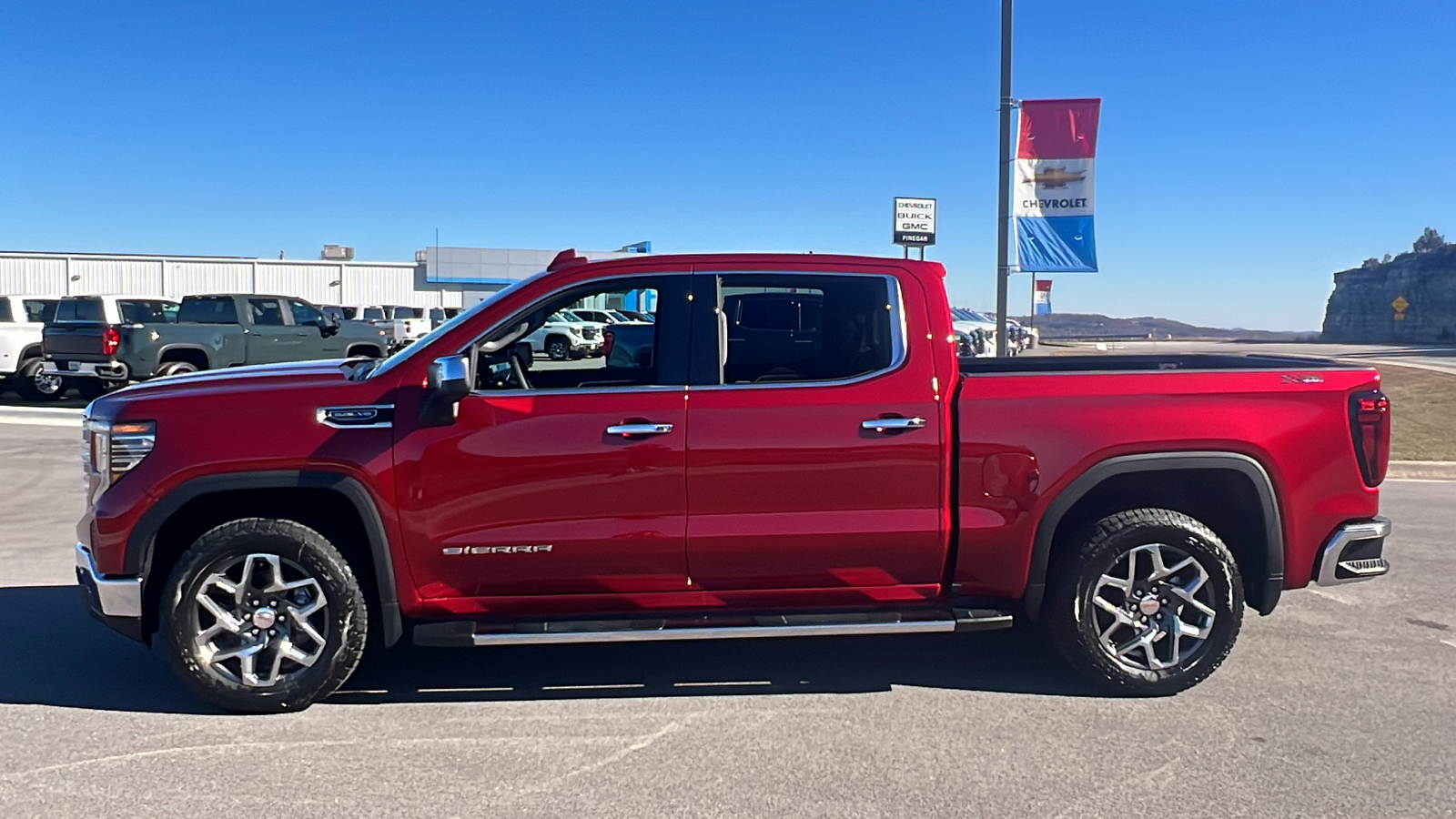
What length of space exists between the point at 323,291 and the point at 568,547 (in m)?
60.8

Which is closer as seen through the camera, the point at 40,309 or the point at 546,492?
the point at 546,492

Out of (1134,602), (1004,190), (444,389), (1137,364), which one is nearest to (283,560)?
(444,389)

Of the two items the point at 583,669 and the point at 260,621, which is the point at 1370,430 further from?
the point at 260,621

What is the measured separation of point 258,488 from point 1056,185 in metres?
11.3

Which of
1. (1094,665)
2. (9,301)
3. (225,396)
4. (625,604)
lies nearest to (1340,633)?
(1094,665)

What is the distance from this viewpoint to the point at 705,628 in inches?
177

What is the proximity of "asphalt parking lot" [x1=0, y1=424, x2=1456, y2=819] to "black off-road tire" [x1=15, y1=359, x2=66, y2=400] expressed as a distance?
1434 centimetres

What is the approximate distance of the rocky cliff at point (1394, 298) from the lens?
83.4 metres

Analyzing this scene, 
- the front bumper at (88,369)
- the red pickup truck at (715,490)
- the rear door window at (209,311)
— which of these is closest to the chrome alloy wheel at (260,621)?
the red pickup truck at (715,490)

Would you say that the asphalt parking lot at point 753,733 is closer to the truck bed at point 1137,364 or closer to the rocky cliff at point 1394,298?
the truck bed at point 1137,364

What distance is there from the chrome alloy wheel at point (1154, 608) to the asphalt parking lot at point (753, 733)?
23cm

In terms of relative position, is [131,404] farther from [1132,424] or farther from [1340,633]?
[1340,633]

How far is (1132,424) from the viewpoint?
4.67 m

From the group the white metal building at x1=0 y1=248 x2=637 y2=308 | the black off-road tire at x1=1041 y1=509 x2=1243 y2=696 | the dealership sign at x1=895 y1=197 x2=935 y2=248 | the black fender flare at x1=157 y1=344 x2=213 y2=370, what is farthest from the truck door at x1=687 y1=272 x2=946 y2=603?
the white metal building at x1=0 y1=248 x2=637 y2=308
